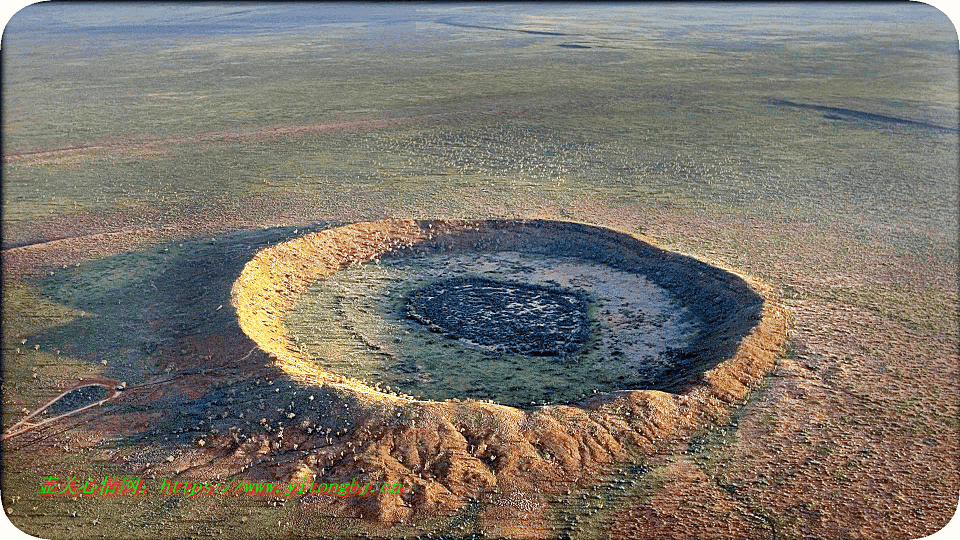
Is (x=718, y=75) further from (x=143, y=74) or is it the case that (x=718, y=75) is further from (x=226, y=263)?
(x=226, y=263)

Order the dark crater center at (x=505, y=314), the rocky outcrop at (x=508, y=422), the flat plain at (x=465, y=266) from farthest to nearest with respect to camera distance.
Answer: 1. the dark crater center at (x=505, y=314)
2. the rocky outcrop at (x=508, y=422)
3. the flat plain at (x=465, y=266)

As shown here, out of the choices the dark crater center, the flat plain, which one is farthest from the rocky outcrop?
the dark crater center

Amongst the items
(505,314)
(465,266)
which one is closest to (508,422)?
(505,314)

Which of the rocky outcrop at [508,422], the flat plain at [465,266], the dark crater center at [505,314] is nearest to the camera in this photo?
the flat plain at [465,266]

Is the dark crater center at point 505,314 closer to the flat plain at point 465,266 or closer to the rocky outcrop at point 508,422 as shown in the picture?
the flat plain at point 465,266

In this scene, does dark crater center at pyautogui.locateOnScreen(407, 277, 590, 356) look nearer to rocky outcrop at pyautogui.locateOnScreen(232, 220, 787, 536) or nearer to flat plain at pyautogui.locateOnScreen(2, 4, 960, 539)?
flat plain at pyautogui.locateOnScreen(2, 4, 960, 539)

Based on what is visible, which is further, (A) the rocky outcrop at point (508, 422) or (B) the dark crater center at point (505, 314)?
(B) the dark crater center at point (505, 314)

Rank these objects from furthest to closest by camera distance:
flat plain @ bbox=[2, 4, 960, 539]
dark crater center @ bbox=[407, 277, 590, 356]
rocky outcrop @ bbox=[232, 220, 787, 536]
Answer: dark crater center @ bbox=[407, 277, 590, 356]
rocky outcrop @ bbox=[232, 220, 787, 536]
flat plain @ bbox=[2, 4, 960, 539]

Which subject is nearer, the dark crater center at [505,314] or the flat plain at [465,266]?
the flat plain at [465,266]

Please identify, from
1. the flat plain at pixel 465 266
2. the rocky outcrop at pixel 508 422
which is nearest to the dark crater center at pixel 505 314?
the flat plain at pixel 465 266

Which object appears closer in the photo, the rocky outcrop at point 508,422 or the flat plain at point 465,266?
the flat plain at point 465,266
